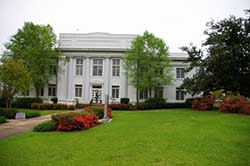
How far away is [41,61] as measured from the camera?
116ft

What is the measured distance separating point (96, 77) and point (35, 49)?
8.74m

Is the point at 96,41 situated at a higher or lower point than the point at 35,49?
higher

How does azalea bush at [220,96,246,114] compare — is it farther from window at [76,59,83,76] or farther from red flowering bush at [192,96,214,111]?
window at [76,59,83,76]

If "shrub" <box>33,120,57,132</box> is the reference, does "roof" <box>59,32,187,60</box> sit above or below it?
above

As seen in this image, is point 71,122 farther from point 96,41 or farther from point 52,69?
point 96,41

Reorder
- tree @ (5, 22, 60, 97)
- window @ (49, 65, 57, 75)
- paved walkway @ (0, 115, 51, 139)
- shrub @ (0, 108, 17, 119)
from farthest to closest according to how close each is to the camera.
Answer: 1. window @ (49, 65, 57, 75)
2. tree @ (5, 22, 60, 97)
3. shrub @ (0, 108, 17, 119)
4. paved walkway @ (0, 115, 51, 139)

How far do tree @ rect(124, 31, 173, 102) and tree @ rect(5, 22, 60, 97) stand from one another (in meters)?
9.85

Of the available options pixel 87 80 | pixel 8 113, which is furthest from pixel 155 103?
pixel 8 113

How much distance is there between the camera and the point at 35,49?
34.8m

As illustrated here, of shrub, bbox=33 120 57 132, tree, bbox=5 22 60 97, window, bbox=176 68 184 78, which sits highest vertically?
tree, bbox=5 22 60 97

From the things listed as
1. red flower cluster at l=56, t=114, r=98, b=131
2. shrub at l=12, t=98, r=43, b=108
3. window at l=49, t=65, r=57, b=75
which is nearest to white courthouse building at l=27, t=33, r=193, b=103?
window at l=49, t=65, r=57, b=75

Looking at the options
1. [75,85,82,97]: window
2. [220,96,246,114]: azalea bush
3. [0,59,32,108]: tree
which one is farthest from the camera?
[75,85,82,97]: window

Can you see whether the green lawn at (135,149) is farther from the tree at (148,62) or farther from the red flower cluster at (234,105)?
the tree at (148,62)

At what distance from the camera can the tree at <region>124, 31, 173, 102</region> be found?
114 feet
